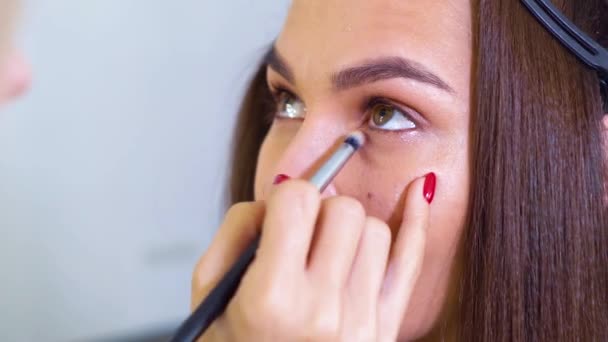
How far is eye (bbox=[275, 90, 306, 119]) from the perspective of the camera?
30.1 inches

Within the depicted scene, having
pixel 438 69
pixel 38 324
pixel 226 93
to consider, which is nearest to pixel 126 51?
pixel 226 93

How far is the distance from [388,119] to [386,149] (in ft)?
0.10

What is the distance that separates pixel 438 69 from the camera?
0.62 meters

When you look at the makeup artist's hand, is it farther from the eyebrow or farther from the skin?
the eyebrow

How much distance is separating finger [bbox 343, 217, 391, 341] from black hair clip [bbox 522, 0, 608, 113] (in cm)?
25

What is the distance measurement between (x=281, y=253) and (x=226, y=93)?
68cm

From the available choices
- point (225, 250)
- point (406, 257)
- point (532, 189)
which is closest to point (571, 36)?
point (532, 189)

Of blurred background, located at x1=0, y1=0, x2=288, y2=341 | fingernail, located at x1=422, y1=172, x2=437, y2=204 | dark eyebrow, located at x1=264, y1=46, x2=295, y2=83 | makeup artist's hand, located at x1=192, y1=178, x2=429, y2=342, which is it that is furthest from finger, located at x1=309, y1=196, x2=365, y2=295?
blurred background, located at x1=0, y1=0, x2=288, y2=341

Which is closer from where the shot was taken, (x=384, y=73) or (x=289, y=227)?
(x=289, y=227)

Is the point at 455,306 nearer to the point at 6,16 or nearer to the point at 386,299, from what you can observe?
the point at 386,299

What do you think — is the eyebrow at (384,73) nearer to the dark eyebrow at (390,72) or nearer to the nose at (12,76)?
the dark eyebrow at (390,72)

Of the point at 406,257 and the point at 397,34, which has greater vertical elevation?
the point at 397,34

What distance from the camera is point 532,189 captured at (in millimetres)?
618

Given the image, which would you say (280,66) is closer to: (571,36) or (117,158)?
Answer: (571,36)
